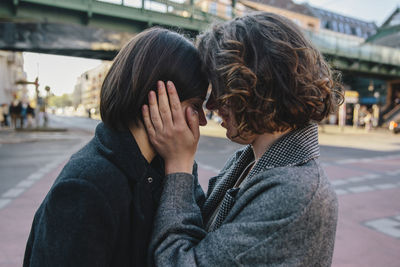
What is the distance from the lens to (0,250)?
3.27 meters

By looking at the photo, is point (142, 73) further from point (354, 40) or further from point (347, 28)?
point (347, 28)

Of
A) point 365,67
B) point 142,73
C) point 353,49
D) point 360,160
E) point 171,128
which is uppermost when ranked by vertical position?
point 353,49

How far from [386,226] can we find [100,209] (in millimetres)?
4355

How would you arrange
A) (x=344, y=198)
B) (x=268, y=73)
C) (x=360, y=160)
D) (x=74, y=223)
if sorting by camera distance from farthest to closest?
1. (x=360, y=160)
2. (x=344, y=198)
3. (x=268, y=73)
4. (x=74, y=223)

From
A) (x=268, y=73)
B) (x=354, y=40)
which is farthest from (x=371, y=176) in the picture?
(x=354, y=40)

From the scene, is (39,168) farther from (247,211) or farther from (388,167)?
(388,167)

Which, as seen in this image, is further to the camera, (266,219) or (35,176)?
(35,176)

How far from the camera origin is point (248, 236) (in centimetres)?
84

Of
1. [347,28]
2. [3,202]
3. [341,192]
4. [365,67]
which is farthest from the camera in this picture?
A: [347,28]

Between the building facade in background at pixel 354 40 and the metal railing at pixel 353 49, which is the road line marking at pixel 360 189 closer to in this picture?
the building facade in background at pixel 354 40

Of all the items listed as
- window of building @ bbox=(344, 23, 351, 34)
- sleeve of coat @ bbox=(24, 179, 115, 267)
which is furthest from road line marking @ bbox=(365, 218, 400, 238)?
window of building @ bbox=(344, 23, 351, 34)

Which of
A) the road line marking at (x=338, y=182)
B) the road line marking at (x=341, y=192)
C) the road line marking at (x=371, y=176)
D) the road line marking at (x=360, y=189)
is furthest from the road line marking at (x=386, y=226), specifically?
the road line marking at (x=371, y=176)

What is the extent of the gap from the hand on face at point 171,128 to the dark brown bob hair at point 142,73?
3 centimetres

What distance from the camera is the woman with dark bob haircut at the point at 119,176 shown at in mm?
828
